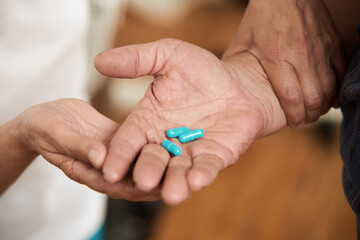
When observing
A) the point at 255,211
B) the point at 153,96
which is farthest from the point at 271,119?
the point at 255,211

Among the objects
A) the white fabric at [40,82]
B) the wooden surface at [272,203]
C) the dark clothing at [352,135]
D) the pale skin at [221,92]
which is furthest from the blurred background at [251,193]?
the dark clothing at [352,135]

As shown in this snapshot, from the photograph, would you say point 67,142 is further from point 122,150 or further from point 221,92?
point 221,92

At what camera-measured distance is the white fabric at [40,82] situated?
1.32 m

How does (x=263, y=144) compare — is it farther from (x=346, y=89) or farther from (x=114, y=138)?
(x=114, y=138)

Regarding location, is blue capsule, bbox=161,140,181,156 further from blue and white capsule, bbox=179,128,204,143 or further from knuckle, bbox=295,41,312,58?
knuckle, bbox=295,41,312,58

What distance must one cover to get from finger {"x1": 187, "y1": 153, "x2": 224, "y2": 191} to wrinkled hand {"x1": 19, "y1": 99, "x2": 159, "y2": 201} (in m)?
0.12

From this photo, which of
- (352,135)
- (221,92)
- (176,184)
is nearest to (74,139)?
(176,184)

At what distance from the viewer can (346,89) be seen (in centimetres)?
112

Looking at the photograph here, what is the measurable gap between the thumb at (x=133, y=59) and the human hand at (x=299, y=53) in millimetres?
410

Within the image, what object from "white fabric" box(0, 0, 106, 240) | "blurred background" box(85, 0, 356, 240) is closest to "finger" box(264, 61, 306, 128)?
"white fabric" box(0, 0, 106, 240)

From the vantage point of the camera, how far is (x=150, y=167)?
0.87 m

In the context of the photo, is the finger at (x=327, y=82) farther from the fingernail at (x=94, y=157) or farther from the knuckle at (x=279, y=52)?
the fingernail at (x=94, y=157)

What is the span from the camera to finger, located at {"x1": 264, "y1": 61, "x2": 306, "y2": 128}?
1343 millimetres

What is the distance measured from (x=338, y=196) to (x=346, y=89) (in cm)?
181
